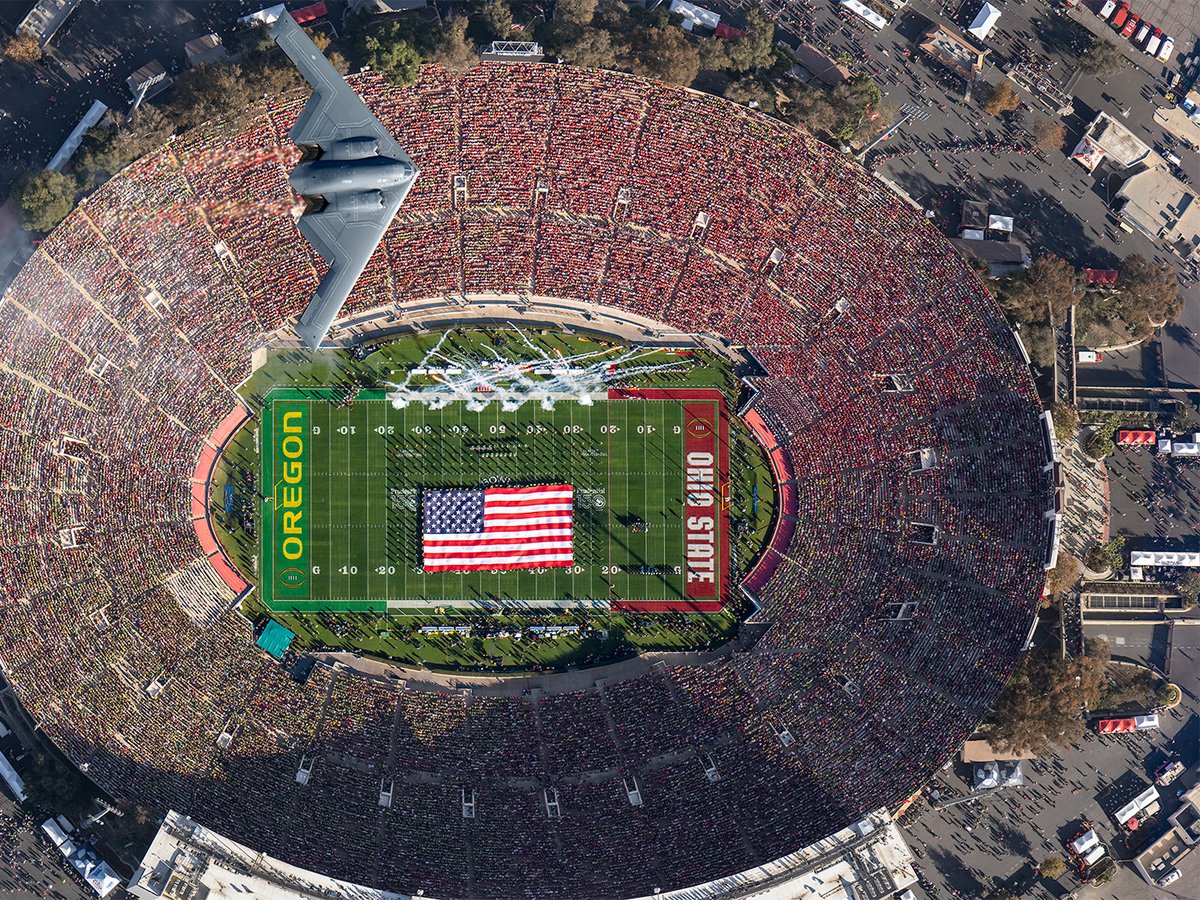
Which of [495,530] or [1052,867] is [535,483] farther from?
[1052,867]

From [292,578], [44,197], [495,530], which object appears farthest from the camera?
[292,578]

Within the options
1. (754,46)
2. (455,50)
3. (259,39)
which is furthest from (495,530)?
(754,46)

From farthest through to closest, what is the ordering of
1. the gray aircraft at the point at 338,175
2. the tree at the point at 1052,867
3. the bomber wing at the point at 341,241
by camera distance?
the tree at the point at 1052,867 → the bomber wing at the point at 341,241 → the gray aircraft at the point at 338,175

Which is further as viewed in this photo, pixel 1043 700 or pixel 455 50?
pixel 1043 700

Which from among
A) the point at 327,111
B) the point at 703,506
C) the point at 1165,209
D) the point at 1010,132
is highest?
the point at 1165,209

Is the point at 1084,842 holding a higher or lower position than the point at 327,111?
lower

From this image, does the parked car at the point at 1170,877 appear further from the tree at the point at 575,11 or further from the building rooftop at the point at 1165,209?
the tree at the point at 575,11

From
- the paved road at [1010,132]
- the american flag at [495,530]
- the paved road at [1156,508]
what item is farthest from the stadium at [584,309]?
the american flag at [495,530]
